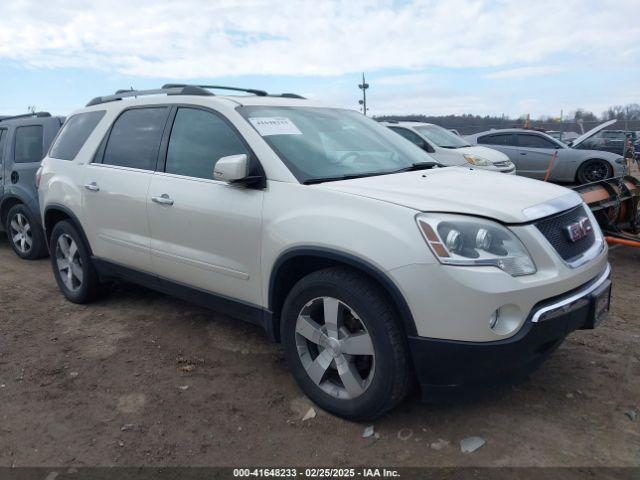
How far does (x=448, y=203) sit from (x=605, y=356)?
1891mm

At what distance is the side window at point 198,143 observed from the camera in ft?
11.9

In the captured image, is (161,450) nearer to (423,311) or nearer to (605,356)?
(423,311)

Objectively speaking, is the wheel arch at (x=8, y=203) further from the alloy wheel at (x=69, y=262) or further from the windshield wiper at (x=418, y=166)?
the windshield wiper at (x=418, y=166)

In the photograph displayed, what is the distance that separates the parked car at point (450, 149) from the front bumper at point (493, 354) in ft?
22.3

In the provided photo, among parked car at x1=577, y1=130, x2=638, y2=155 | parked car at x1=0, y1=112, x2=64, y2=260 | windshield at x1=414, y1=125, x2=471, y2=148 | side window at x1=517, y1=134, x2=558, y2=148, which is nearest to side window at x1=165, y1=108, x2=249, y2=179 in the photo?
parked car at x1=0, y1=112, x2=64, y2=260

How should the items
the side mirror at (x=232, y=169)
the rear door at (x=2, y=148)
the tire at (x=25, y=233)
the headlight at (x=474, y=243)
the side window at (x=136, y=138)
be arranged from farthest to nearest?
the rear door at (x=2, y=148) → the tire at (x=25, y=233) → the side window at (x=136, y=138) → the side mirror at (x=232, y=169) → the headlight at (x=474, y=243)

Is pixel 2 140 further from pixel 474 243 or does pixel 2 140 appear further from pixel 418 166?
pixel 474 243

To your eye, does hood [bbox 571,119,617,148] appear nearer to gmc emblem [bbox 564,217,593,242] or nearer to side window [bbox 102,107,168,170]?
gmc emblem [bbox 564,217,593,242]

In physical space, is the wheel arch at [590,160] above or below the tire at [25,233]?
above

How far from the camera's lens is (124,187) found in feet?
13.8

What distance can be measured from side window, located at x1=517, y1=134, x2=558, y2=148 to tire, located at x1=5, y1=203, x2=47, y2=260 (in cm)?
1133

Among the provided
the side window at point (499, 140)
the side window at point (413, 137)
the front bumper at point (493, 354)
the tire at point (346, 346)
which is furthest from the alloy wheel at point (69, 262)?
the side window at point (499, 140)

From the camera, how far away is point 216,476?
105 inches

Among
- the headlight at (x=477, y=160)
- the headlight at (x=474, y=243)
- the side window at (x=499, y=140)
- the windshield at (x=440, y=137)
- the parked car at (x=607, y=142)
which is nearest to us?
the headlight at (x=474, y=243)
